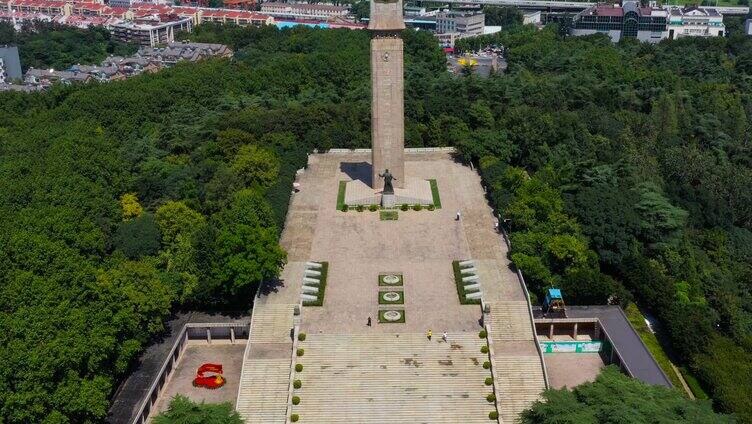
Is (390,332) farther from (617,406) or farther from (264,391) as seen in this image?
(617,406)

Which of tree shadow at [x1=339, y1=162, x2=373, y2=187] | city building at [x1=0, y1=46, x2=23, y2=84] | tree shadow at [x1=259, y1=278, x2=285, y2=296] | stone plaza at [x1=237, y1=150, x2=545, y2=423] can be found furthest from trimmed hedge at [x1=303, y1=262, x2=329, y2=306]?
city building at [x1=0, y1=46, x2=23, y2=84]

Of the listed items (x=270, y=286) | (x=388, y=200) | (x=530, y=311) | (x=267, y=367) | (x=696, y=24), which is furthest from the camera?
(x=696, y=24)

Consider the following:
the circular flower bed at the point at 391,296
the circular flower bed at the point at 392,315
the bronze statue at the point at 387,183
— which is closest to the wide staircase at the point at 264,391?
the circular flower bed at the point at 392,315

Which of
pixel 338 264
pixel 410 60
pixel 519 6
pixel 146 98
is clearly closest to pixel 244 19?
pixel 519 6

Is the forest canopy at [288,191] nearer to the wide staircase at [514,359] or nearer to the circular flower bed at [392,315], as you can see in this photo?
the wide staircase at [514,359]

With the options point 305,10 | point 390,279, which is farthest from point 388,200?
point 305,10

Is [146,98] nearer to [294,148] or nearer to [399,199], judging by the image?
[294,148]

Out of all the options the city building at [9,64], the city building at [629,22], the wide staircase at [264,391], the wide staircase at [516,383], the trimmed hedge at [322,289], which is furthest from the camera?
the city building at [629,22]
